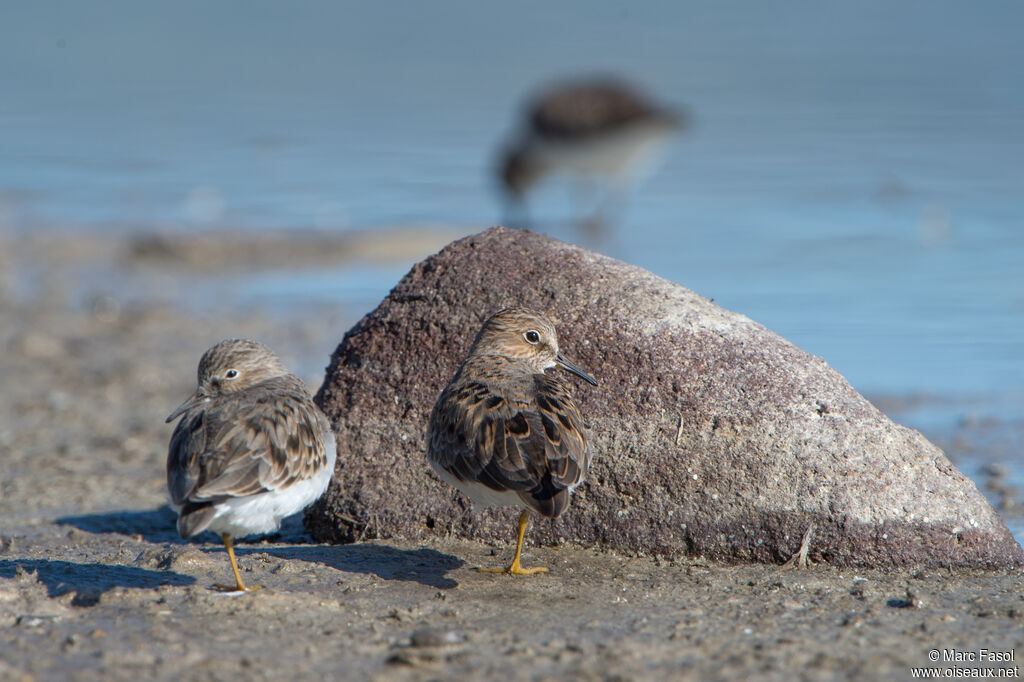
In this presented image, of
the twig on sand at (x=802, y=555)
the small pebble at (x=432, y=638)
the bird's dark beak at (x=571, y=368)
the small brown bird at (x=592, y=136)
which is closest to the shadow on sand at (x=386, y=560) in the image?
the small pebble at (x=432, y=638)

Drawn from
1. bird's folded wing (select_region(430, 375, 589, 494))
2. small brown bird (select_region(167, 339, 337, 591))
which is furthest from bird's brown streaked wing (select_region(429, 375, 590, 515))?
small brown bird (select_region(167, 339, 337, 591))

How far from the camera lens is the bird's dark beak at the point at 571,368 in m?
5.57

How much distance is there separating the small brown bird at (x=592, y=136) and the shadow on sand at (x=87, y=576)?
1266 centimetres

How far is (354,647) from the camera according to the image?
4.34 metres

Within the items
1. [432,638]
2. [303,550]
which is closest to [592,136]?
[303,550]

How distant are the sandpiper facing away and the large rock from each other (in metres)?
11.4

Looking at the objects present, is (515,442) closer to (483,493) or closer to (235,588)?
(483,493)

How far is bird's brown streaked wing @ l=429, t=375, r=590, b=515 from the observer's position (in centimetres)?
488

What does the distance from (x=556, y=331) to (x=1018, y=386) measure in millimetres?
4880

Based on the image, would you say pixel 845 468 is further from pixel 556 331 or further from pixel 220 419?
pixel 220 419

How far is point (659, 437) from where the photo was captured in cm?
557

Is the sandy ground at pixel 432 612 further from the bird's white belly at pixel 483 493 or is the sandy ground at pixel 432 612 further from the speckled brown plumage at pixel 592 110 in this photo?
the speckled brown plumage at pixel 592 110

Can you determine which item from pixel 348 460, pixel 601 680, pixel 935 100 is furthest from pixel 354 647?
pixel 935 100

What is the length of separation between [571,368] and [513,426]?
2.29ft
